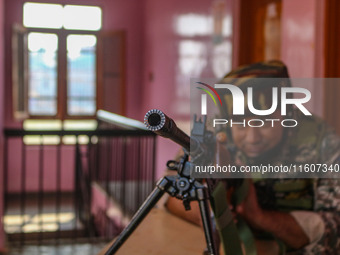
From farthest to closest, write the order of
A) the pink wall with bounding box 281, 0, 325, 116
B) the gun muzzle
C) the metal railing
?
the metal railing → the pink wall with bounding box 281, 0, 325, 116 → the gun muzzle

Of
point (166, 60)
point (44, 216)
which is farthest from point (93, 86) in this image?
point (44, 216)

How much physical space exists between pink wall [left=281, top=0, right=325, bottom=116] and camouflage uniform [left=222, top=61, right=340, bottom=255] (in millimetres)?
1540

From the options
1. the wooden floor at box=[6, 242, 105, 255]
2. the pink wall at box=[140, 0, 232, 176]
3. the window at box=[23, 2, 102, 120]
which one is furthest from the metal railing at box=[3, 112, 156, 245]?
the wooden floor at box=[6, 242, 105, 255]

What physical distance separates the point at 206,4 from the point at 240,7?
149cm

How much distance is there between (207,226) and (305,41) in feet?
8.81

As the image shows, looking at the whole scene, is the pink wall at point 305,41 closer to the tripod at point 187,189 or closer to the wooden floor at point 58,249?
the wooden floor at point 58,249

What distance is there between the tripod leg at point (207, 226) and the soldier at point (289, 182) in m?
0.51

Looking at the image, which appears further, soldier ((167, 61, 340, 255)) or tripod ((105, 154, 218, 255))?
soldier ((167, 61, 340, 255))

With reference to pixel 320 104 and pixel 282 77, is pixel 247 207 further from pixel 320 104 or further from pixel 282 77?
pixel 320 104

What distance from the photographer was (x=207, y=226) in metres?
0.84

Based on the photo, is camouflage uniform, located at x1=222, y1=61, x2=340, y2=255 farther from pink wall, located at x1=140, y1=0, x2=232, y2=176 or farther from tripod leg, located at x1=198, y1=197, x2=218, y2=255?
pink wall, located at x1=140, y1=0, x2=232, y2=176

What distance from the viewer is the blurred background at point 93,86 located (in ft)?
21.0

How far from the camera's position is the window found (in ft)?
28.6

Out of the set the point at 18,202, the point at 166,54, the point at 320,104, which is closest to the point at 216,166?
the point at 320,104
